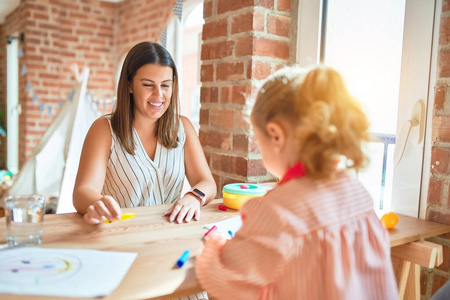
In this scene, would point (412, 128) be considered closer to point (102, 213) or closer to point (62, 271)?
point (102, 213)

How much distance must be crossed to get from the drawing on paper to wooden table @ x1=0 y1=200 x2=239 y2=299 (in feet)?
0.21

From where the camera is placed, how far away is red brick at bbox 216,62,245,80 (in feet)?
5.59

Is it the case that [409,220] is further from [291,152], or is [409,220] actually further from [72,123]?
[72,123]

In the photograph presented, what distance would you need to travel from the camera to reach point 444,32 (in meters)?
1.20

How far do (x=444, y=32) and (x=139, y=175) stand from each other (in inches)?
44.9

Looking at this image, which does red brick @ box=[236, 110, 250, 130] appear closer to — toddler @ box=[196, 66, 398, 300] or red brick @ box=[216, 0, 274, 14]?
red brick @ box=[216, 0, 274, 14]

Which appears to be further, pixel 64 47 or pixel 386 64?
pixel 64 47

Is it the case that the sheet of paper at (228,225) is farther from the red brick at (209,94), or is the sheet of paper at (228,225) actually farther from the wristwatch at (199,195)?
the red brick at (209,94)

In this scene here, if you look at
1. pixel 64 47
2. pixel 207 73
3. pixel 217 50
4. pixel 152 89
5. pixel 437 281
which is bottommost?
pixel 437 281

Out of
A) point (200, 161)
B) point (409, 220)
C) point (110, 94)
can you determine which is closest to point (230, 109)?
point (200, 161)

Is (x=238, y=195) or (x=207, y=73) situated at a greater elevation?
(x=207, y=73)

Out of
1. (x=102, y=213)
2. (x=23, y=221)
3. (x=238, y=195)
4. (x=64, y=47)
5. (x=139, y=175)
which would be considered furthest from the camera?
(x=64, y=47)

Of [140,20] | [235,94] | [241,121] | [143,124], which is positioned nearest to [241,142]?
[241,121]

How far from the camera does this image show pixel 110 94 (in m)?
4.78
